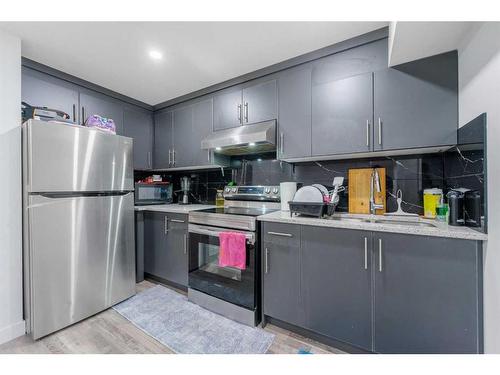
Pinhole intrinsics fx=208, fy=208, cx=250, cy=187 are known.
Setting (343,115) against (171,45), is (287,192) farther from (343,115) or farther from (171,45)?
(171,45)

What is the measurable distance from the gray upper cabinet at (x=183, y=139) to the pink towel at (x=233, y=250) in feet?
3.91

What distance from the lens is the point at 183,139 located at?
2625 millimetres

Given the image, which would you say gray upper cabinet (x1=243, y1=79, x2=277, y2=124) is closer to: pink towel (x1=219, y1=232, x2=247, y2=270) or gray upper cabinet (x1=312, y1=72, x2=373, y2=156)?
gray upper cabinet (x1=312, y1=72, x2=373, y2=156)

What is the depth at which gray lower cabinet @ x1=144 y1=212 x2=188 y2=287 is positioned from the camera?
2.19 m

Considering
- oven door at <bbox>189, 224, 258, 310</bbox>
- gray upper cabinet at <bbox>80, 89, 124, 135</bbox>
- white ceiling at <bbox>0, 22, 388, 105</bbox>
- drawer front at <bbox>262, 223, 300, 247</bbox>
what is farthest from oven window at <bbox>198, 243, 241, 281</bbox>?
gray upper cabinet at <bbox>80, 89, 124, 135</bbox>

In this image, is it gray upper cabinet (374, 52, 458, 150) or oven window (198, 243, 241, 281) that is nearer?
gray upper cabinet (374, 52, 458, 150)

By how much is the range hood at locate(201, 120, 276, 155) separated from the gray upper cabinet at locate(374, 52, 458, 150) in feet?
2.76

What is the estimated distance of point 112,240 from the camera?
1.96m

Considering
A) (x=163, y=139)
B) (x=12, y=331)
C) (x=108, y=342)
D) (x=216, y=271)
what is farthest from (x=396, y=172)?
(x=12, y=331)

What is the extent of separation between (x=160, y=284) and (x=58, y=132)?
1.82m

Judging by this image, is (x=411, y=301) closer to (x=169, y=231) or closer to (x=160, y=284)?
(x=169, y=231)

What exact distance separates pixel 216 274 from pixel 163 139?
1937 mm
